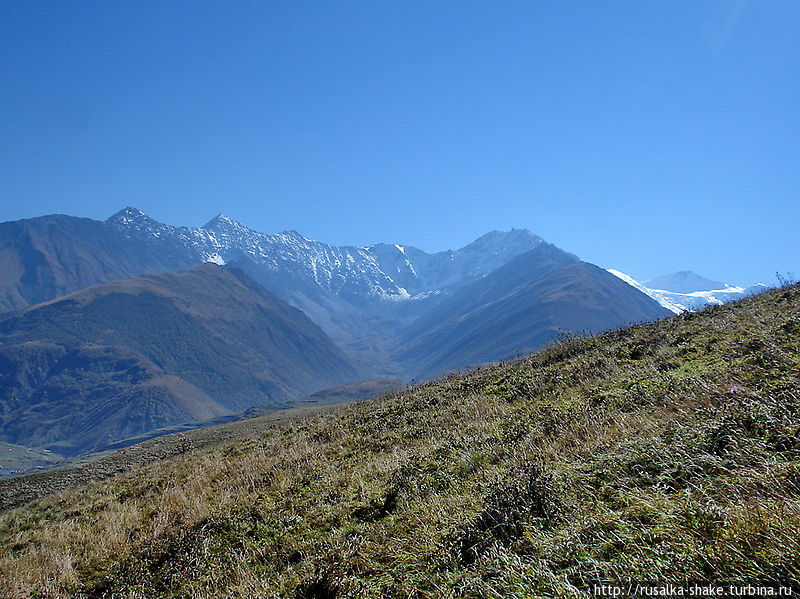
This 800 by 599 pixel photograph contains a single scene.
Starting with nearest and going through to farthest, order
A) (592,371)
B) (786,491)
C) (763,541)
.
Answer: (763,541)
(786,491)
(592,371)

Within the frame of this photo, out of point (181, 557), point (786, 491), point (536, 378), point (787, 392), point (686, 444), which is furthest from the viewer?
point (536, 378)

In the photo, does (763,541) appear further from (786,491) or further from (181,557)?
(181,557)

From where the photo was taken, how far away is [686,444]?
5.77m

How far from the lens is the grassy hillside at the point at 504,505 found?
12.8ft

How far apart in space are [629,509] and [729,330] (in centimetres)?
1328

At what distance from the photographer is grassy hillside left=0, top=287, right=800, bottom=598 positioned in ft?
12.8

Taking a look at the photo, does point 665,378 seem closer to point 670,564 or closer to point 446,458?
point 446,458

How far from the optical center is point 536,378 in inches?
627

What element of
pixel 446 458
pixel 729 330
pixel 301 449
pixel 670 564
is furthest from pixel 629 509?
pixel 729 330

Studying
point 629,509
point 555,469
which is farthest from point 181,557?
point 629,509

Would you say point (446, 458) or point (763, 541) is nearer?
point (763, 541)

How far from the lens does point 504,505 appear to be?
5691mm

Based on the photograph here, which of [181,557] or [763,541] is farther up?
[763,541]

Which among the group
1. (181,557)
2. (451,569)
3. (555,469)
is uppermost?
(555,469)
